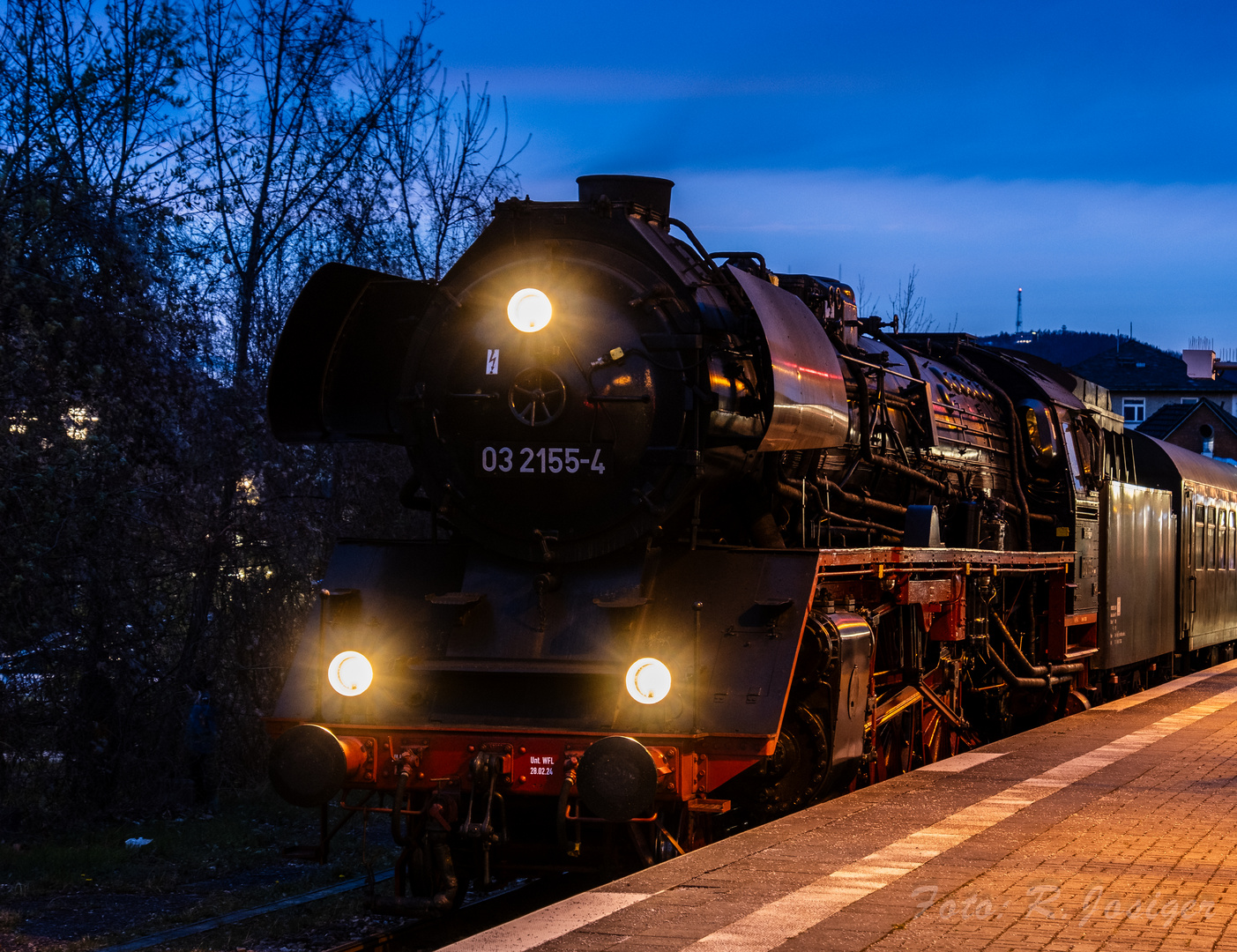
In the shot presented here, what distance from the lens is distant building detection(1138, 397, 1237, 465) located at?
211 feet

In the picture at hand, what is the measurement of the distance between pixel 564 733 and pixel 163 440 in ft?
18.4

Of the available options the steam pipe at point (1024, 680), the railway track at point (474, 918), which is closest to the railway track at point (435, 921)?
the railway track at point (474, 918)

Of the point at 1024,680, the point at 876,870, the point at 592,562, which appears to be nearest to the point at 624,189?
the point at 592,562

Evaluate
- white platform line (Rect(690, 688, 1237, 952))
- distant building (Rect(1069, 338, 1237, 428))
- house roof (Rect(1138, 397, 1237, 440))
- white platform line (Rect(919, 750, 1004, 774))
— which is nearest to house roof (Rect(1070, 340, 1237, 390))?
distant building (Rect(1069, 338, 1237, 428))

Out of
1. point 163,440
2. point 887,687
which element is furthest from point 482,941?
point 163,440

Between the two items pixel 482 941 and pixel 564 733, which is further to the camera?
pixel 564 733

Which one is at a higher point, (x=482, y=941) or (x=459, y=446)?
(x=459, y=446)

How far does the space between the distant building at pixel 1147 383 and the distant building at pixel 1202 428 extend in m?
9.77

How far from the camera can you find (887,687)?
888 cm

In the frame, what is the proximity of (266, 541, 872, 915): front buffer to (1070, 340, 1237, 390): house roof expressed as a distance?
7302cm

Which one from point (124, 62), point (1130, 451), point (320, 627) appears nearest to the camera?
point (320, 627)

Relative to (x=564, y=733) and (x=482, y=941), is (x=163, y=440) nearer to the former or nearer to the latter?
(x=564, y=733)

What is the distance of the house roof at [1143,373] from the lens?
3014 inches

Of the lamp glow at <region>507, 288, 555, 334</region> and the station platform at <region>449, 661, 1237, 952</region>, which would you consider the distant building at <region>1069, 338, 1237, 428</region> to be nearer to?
the station platform at <region>449, 661, 1237, 952</region>
